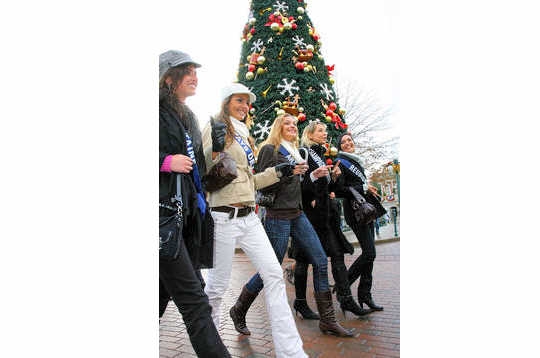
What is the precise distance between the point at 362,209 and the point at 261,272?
1.37m

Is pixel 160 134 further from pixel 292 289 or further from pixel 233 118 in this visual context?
pixel 292 289

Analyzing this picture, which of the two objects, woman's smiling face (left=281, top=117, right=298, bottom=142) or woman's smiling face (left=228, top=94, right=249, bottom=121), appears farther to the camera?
woman's smiling face (left=281, top=117, right=298, bottom=142)

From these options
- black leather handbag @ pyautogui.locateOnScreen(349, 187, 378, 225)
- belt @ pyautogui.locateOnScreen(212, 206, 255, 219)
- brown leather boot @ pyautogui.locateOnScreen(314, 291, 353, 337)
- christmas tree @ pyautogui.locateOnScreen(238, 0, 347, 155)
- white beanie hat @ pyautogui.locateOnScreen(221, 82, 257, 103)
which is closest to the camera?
belt @ pyautogui.locateOnScreen(212, 206, 255, 219)

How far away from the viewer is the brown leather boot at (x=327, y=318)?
2.88m

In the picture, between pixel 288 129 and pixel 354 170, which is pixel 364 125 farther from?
pixel 288 129

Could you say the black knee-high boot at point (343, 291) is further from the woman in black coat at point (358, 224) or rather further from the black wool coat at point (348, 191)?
the black wool coat at point (348, 191)

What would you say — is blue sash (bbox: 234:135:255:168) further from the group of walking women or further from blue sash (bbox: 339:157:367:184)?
blue sash (bbox: 339:157:367:184)

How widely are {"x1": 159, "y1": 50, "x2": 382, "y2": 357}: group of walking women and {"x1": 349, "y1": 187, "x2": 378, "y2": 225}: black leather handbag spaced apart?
8 cm

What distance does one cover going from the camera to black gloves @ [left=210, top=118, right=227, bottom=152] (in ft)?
7.53

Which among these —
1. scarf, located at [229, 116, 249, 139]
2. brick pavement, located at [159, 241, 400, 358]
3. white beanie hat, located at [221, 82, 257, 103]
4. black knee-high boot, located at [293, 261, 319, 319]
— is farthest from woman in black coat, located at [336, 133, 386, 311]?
white beanie hat, located at [221, 82, 257, 103]

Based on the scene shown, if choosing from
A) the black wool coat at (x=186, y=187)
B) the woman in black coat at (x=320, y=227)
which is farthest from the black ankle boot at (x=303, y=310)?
the black wool coat at (x=186, y=187)
